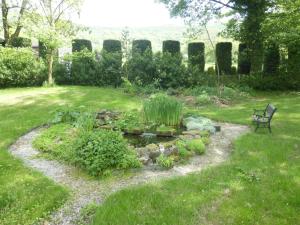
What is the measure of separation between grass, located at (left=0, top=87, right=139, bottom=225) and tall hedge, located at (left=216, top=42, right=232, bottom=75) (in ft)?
26.9

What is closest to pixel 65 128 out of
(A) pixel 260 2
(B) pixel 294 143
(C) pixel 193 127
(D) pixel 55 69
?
(C) pixel 193 127

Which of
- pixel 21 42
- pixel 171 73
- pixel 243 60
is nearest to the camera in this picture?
pixel 171 73

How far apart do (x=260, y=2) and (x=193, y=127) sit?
37.2 ft

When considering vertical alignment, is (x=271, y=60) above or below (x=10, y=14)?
below

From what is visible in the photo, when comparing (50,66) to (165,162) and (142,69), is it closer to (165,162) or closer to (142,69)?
→ (142,69)

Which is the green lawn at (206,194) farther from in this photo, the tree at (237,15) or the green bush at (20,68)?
the tree at (237,15)

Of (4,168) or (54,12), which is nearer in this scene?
(4,168)

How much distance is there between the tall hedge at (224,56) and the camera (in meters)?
21.0

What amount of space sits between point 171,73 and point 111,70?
10.4 ft

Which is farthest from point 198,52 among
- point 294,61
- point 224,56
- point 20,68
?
point 20,68

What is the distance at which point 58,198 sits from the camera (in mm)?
5129

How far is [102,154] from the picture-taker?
612cm

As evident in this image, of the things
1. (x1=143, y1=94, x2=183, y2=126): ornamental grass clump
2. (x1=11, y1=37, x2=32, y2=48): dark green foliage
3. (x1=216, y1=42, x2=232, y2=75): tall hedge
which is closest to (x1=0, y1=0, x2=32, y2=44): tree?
(x1=11, y1=37, x2=32, y2=48): dark green foliage

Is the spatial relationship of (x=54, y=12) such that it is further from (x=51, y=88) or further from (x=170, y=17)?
(x=170, y=17)
